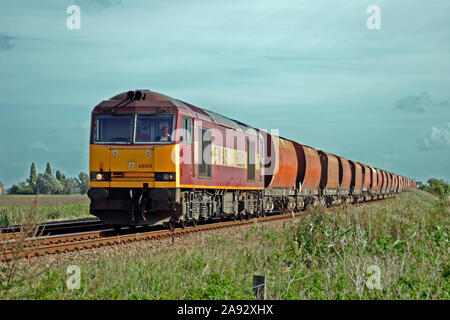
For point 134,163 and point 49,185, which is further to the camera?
point 49,185

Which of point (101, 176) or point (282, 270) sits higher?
point (101, 176)

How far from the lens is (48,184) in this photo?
90.2 meters

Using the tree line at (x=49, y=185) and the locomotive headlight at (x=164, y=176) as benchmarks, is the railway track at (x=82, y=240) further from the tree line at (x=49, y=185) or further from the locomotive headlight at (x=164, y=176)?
A: the tree line at (x=49, y=185)

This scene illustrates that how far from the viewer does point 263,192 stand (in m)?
22.4

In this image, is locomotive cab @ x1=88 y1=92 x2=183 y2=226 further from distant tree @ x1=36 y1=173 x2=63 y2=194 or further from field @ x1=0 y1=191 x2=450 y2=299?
distant tree @ x1=36 y1=173 x2=63 y2=194

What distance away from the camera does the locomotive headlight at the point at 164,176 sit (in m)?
14.0

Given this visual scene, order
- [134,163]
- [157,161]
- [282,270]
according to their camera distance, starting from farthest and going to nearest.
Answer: [134,163] < [157,161] < [282,270]

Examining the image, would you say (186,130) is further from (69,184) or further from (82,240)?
(69,184)

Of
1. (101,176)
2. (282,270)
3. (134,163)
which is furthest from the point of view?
(101,176)

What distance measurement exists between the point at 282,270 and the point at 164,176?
20.3 ft

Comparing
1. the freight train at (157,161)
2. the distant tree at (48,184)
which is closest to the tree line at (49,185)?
the distant tree at (48,184)

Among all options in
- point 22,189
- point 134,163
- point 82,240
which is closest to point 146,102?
point 134,163

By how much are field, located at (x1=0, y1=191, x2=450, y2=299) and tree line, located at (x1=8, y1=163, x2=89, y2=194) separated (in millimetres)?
66850
